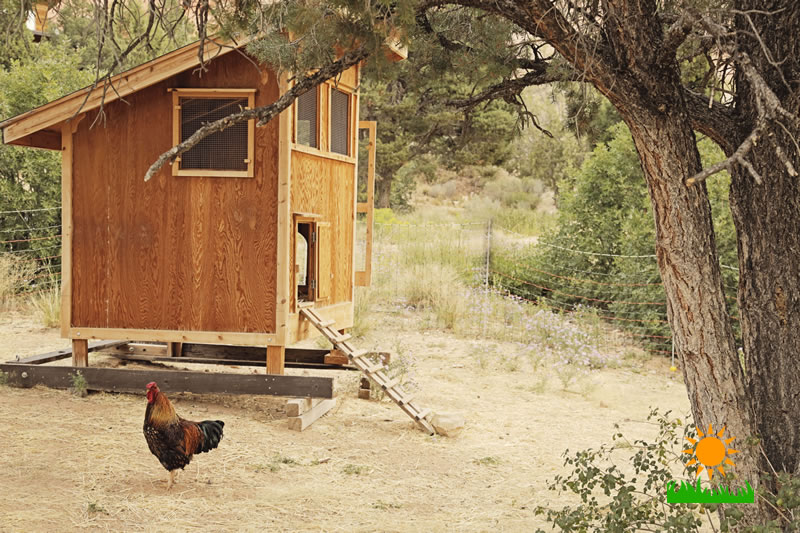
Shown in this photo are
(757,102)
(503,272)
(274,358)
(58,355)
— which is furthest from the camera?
(503,272)

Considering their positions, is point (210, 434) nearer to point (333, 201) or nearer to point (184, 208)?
point (184, 208)

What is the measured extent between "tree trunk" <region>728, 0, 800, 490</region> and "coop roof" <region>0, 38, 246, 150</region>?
16.0 ft

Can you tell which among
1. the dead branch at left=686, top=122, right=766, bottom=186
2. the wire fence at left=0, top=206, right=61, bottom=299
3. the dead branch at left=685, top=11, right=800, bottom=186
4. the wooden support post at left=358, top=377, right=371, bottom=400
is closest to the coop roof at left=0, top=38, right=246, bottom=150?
the wooden support post at left=358, top=377, right=371, bottom=400

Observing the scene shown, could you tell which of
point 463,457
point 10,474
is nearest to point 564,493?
point 463,457

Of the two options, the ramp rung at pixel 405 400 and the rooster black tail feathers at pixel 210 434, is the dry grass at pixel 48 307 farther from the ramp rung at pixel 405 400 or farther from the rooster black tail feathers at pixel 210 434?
the rooster black tail feathers at pixel 210 434

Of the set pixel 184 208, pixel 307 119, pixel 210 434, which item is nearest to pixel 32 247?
pixel 184 208

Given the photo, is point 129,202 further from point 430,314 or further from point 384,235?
point 384,235

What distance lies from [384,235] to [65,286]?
10582 millimetres

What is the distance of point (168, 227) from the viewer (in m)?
8.17

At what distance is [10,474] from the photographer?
6156 mm

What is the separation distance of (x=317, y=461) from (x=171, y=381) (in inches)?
89.1

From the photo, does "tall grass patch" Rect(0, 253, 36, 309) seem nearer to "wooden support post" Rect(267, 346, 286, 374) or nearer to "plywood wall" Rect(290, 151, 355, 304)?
"plywood wall" Rect(290, 151, 355, 304)

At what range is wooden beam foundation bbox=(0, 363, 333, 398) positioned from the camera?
8.06 meters

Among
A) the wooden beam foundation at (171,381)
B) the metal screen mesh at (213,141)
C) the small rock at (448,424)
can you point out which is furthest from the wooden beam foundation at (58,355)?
the small rock at (448,424)
